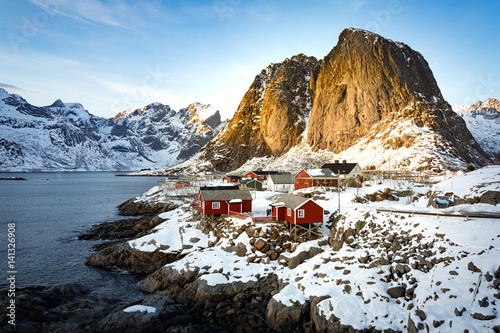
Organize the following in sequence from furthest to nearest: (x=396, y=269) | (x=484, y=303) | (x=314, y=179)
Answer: (x=314, y=179) < (x=396, y=269) < (x=484, y=303)

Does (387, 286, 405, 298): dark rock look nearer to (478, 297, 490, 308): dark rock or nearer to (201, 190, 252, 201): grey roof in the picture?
(478, 297, 490, 308): dark rock

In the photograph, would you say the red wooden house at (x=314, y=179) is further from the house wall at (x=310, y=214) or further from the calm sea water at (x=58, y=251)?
the calm sea water at (x=58, y=251)

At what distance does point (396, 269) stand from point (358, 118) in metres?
124

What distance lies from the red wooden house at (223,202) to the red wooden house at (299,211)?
6760 mm

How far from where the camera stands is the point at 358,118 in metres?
139

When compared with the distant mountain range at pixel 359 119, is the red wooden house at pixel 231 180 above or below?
below

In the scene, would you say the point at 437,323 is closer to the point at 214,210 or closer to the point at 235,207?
the point at 235,207

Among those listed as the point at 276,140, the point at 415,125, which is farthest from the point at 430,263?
the point at 276,140

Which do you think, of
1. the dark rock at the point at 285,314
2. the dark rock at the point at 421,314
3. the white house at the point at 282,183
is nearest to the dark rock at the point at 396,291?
the dark rock at the point at 421,314

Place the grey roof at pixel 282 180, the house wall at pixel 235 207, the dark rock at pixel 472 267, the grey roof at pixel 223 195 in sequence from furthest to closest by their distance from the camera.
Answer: the grey roof at pixel 282 180
the grey roof at pixel 223 195
the house wall at pixel 235 207
the dark rock at pixel 472 267

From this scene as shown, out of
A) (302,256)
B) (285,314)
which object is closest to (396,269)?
(302,256)

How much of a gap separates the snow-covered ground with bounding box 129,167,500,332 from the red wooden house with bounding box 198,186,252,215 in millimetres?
6685

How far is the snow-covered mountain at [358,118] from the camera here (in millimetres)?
104875

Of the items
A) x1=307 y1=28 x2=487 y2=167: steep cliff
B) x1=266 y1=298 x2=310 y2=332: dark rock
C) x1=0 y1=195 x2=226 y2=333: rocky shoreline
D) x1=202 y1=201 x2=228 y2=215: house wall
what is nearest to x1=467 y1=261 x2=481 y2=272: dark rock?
x1=266 y1=298 x2=310 y2=332: dark rock
